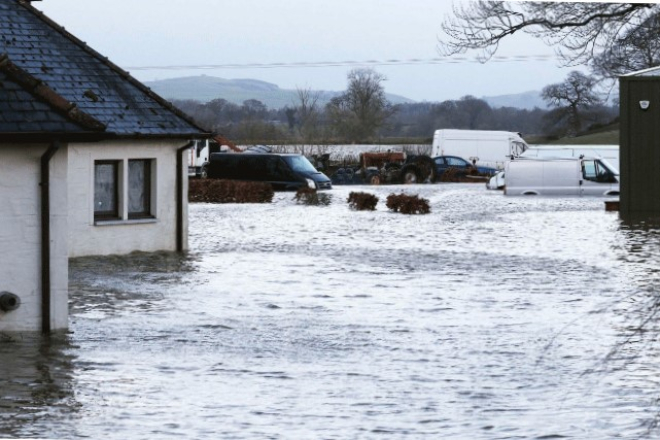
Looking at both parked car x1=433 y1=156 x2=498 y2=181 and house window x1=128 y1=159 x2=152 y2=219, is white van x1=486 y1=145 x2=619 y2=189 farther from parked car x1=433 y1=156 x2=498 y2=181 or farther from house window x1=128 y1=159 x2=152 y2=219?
house window x1=128 y1=159 x2=152 y2=219

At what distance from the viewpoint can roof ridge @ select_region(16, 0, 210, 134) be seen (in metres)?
24.1

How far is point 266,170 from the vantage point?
48.4 meters

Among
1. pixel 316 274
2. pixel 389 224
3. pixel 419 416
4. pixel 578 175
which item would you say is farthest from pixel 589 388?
pixel 578 175

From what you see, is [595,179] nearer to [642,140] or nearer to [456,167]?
[642,140]

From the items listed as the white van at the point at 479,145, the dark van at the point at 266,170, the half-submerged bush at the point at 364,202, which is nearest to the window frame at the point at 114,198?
the half-submerged bush at the point at 364,202

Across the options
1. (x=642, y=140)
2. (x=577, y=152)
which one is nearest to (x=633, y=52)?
(x=642, y=140)

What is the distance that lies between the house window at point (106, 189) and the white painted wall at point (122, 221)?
231 mm

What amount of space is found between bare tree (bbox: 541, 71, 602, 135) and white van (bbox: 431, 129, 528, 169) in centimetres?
218

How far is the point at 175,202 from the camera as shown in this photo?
25500 mm

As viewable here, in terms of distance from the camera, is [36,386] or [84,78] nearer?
[36,386]

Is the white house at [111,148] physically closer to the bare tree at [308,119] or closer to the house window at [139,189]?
the house window at [139,189]

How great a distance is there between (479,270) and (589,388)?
10.8 m

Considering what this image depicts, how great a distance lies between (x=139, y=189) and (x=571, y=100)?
3850cm

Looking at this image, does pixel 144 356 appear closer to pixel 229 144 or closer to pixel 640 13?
pixel 640 13
